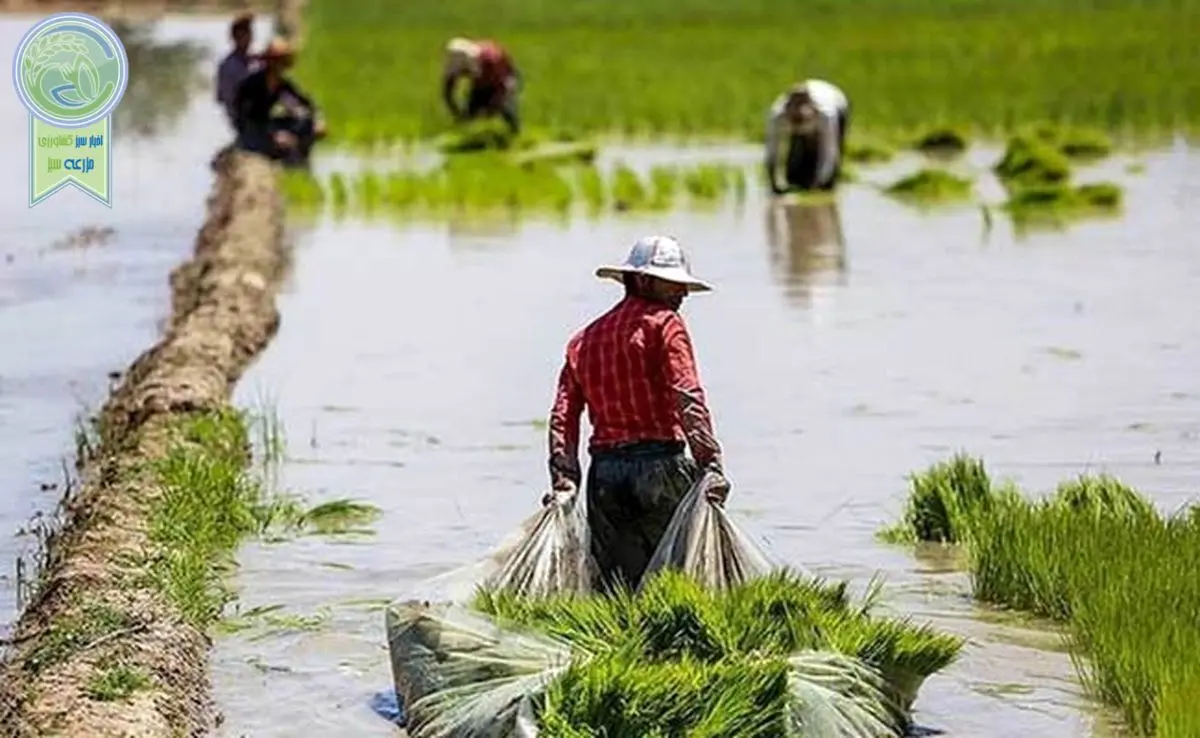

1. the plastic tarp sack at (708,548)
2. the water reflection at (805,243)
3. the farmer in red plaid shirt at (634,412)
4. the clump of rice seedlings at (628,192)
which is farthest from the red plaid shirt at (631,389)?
the clump of rice seedlings at (628,192)

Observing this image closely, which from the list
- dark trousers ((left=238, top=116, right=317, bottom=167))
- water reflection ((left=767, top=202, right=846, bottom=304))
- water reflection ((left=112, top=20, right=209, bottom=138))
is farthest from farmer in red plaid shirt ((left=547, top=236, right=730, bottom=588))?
water reflection ((left=112, top=20, right=209, bottom=138))

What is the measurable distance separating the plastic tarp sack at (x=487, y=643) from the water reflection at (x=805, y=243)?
22.7ft

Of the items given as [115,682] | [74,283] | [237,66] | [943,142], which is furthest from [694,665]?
[943,142]

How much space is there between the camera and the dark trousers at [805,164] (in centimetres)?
1708

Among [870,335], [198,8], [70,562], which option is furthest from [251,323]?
[198,8]

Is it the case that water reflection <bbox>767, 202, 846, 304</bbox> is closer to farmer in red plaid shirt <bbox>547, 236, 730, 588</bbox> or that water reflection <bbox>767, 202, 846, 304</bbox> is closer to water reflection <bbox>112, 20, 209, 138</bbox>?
farmer in red plaid shirt <bbox>547, 236, 730, 588</bbox>

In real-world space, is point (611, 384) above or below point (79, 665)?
above

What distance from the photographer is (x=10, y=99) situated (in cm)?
2406

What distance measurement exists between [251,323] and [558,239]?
4.14 metres

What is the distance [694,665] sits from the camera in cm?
536

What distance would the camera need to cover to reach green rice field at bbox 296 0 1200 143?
21812 mm

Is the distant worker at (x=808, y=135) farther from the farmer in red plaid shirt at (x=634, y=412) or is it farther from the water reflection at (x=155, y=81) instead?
the farmer in red plaid shirt at (x=634, y=412)

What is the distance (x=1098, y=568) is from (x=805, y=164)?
10952mm

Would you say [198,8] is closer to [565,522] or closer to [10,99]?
[10,99]
